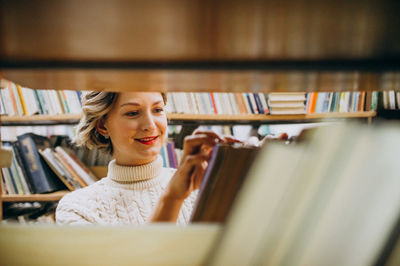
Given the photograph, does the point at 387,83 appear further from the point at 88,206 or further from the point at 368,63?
the point at 88,206

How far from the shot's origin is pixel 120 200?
1285 millimetres

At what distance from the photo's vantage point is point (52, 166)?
2037 mm

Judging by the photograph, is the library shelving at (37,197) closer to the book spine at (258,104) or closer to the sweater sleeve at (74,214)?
the sweater sleeve at (74,214)

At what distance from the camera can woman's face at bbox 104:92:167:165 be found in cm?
131

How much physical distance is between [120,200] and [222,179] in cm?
102

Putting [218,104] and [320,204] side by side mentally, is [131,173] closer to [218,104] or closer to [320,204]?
[218,104]

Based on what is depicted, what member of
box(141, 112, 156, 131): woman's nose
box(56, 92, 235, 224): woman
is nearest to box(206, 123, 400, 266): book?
box(56, 92, 235, 224): woman

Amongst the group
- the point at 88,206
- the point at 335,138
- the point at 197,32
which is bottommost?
the point at 88,206

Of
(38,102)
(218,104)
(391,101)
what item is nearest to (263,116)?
(218,104)

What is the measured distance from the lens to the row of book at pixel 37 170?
2025 mm

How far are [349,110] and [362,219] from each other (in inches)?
85.6

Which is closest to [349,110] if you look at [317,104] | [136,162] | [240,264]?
[317,104]

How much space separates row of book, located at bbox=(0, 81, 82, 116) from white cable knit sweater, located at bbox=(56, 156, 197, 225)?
89 centimetres

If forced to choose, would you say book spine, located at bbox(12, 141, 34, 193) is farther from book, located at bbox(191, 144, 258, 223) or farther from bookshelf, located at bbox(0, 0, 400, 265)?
book, located at bbox(191, 144, 258, 223)
